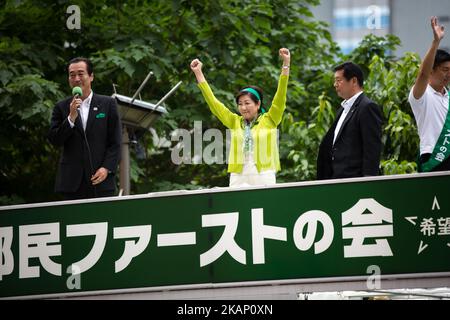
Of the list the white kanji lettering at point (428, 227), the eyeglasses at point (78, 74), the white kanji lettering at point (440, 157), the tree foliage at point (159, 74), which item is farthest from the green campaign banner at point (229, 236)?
the tree foliage at point (159, 74)

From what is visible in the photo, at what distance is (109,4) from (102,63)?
1.77m

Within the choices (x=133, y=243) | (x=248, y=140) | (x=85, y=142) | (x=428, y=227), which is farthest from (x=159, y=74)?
(x=428, y=227)

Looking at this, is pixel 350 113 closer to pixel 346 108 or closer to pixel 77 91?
pixel 346 108

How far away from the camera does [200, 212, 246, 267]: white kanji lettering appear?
25.0ft

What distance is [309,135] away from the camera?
1309 cm

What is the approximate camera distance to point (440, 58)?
8.05 m

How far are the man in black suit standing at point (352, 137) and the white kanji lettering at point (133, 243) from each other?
159cm

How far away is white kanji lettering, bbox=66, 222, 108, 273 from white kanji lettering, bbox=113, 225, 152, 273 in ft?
0.58

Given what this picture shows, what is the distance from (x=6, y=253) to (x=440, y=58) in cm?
383

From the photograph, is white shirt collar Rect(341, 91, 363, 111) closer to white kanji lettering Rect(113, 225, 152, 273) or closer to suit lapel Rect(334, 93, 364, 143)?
suit lapel Rect(334, 93, 364, 143)

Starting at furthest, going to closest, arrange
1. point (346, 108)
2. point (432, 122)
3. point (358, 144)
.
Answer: point (346, 108)
point (358, 144)
point (432, 122)

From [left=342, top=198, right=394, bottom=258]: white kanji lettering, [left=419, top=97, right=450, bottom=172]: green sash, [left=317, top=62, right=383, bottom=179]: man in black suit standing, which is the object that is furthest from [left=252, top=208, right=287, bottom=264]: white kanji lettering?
[left=419, top=97, right=450, bottom=172]: green sash

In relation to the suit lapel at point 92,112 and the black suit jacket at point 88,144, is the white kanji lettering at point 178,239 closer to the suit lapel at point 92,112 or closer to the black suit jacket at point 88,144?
the black suit jacket at point 88,144
